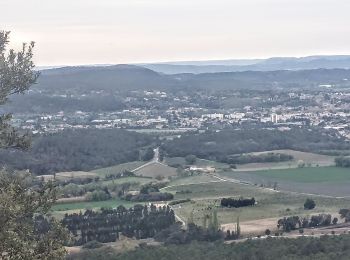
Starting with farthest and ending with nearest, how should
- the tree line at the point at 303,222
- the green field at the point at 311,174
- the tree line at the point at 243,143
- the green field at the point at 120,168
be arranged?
the tree line at the point at 243,143, the green field at the point at 120,168, the green field at the point at 311,174, the tree line at the point at 303,222

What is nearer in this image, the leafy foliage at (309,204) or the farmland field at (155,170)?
the leafy foliage at (309,204)

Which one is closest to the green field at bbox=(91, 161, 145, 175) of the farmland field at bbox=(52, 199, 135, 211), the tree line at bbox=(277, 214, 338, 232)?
the farmland field at bbox=(52, 199, 135, 211)

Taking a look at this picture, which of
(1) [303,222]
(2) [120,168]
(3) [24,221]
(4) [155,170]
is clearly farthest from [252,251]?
(2) [120,168]

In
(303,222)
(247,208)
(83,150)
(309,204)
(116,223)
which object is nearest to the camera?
(303,222)

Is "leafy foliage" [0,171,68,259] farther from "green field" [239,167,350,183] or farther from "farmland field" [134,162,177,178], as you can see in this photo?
"farmland field" [134,162,177,178]

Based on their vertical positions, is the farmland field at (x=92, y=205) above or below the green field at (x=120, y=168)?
above

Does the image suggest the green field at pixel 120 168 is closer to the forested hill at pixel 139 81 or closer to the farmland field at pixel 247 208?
the farmland field at pixel 247 208

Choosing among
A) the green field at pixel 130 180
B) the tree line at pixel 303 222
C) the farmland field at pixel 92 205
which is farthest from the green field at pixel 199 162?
the tree line at pixel 303 222

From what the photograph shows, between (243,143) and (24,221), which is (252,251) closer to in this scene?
(24,221)

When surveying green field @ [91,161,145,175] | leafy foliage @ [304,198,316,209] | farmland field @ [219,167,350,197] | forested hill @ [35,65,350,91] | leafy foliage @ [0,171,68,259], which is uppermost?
leafy foliage @ [0,171,68,259]
